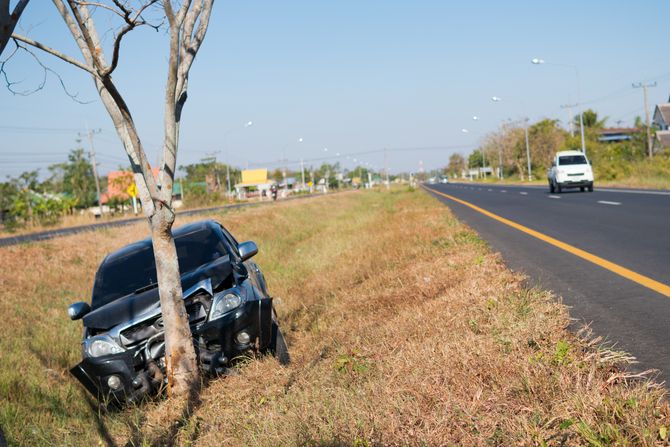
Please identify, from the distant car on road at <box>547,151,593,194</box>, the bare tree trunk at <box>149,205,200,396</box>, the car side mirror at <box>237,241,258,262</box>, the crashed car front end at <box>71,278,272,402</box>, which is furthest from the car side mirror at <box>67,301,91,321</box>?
the distant car on road at <box>547,151,593,194</box>

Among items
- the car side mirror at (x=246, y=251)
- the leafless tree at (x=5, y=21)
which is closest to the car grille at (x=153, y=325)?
the car side mirror at (x=246, y=251)

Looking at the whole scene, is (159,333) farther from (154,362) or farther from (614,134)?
(614,134)

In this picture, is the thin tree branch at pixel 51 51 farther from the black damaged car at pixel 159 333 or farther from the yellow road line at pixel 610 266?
the yellow road line at pixel 610 266

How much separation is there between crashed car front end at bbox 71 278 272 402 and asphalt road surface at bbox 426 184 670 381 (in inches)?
110

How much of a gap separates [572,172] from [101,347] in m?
28.3

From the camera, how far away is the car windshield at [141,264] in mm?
6969

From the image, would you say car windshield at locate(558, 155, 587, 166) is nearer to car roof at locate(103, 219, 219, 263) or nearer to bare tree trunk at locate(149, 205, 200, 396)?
car roof at locate(103, 219, 219, 263)

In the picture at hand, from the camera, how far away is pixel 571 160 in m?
32.1

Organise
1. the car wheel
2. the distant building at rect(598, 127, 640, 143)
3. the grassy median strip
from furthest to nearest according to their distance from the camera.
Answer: the distant building at rect(598, 127, 640, 143) < the car wheel < the grassy median strip

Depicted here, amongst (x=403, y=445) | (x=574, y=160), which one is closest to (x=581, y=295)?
(x=403, y=445)

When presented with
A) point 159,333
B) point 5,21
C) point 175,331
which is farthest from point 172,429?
point 5,21

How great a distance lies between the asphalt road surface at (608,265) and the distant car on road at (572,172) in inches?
569

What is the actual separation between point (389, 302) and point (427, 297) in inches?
21.9

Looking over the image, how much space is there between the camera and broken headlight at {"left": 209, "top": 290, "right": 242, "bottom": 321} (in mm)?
6102
